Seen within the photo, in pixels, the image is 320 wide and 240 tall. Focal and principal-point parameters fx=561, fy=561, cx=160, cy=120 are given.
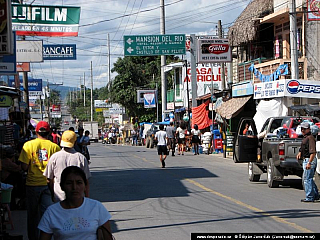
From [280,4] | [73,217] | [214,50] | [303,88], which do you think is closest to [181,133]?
[214,50]

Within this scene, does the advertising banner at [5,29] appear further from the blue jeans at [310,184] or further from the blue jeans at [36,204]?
the blue jeans at [310,184]

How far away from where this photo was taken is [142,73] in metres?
66.8

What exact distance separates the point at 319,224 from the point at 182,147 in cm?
2460

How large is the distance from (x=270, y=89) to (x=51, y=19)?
1127 cm

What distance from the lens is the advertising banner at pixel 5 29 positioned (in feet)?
38.4

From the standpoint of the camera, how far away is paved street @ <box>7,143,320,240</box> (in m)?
9.74

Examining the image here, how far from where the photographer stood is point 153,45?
117ft

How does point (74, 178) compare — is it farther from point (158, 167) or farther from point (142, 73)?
point (142, 73)

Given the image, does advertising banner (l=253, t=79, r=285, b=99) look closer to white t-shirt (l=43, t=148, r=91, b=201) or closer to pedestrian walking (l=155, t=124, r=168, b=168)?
pedestrian walking (l=155, t=124, r=168, b=168)

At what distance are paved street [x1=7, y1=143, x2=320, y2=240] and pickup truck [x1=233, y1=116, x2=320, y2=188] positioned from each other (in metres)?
0.49

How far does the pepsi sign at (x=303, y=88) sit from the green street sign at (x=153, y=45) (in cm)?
1202

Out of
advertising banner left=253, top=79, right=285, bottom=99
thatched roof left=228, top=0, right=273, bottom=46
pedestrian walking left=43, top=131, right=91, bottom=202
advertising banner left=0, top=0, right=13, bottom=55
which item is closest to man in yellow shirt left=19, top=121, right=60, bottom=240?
pedestrian walking left=43, top=131, right=91, bottom=202

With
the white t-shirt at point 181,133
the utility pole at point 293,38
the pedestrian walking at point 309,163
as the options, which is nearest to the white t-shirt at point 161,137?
the utility pole at point 293,38

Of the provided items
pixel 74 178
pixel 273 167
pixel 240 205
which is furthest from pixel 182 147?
pixel 74 178
